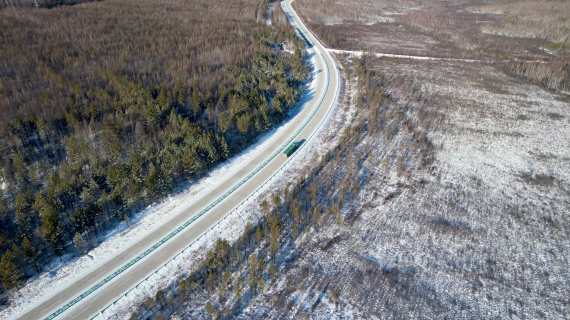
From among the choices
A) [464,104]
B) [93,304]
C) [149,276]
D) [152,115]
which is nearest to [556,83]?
[464,104]

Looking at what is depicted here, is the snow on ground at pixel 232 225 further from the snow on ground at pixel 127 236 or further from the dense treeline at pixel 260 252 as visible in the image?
the dense treeline at pixel 260 252

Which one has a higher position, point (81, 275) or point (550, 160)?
point (550, 160)

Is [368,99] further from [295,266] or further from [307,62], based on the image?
[295,266]

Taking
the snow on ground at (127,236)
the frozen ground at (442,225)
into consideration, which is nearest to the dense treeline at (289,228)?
the frozen ground at (442,225)

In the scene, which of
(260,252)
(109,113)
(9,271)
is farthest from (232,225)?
(109,113)

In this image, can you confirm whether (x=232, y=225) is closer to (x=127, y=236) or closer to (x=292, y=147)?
(x=127, y=236)

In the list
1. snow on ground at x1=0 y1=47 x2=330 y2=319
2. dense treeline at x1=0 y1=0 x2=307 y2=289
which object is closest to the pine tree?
dense treeline at x1=0 y1=0 x2=307 y2=289
